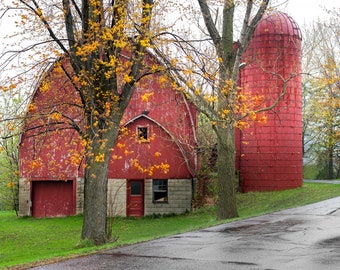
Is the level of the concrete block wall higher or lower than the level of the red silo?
lower

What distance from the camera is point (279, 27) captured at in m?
28.5

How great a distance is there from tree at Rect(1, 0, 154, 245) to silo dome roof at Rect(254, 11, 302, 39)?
50.3 feet

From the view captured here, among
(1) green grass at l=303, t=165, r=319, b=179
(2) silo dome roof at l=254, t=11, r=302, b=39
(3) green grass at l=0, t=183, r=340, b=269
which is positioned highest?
(2) silo dome roof at l=254, t=11, r=302, b=39

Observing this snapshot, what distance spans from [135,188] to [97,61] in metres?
15.8

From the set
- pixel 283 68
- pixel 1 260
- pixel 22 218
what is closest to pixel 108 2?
pixel 1 260

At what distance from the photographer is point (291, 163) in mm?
28219

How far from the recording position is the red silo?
28031 mm

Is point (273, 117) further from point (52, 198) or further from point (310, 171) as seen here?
point (310, 171)

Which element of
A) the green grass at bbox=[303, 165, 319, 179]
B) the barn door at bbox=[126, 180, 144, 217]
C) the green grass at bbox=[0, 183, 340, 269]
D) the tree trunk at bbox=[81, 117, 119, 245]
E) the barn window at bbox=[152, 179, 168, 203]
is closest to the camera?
the tree trunk at bbox=[81, 117, 119, 245]

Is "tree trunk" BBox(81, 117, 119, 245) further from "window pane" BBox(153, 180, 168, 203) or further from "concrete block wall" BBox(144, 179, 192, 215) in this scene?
"window pane" BBox(153, 180, 168, 203)

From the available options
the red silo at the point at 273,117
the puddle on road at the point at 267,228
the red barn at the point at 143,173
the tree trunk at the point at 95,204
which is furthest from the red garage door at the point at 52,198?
the puddle on road at the point at 267,228

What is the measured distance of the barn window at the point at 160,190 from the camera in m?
28.4

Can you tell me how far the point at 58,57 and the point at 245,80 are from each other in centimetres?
1652

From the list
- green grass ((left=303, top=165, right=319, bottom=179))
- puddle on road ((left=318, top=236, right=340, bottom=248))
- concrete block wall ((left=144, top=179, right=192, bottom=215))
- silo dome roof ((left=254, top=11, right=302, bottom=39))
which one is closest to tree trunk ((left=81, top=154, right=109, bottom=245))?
puddle on road ((left=318, top=236, right=340, bottom=248))
